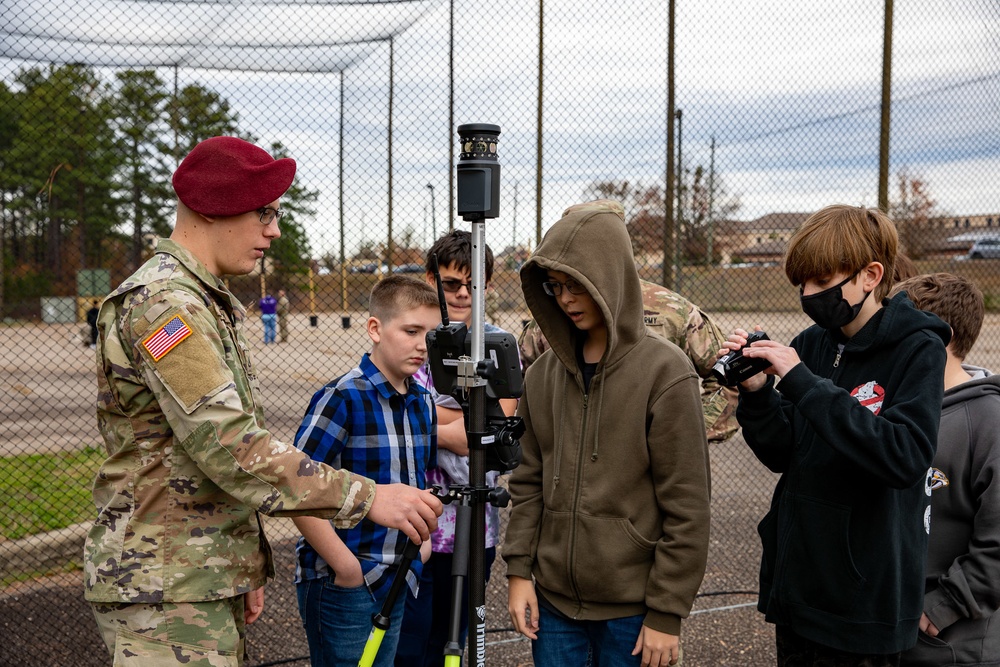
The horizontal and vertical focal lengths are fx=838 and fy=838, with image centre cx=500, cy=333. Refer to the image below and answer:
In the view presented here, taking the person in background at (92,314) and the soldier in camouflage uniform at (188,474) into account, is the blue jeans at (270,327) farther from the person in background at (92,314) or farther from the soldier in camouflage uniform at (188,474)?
the soldier in camouflage uniform at (188,474)

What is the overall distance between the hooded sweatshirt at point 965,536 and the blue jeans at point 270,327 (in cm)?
455

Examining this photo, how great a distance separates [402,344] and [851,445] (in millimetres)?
1254

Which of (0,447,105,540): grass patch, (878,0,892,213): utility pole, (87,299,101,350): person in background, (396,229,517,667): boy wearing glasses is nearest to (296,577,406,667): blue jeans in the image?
(396,229,517,667): boy wearing glasses

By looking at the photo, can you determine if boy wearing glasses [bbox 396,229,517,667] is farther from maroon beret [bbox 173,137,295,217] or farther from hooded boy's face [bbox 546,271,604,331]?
maroon beret [bbox 173,137,295,217]

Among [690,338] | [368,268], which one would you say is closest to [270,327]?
[368,268]

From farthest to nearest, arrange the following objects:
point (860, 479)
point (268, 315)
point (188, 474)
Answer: point (268, 315), point (860, 479), point (188, 474)

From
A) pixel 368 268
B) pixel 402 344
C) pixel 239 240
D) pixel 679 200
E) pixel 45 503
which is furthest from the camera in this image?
pixel 45 503

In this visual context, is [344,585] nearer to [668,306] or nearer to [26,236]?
[668,306]

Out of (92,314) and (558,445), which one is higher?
(92,314)

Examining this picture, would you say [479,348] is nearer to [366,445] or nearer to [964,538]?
[366,445]

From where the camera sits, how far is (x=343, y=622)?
2354 millimetres

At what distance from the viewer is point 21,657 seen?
3484 mm

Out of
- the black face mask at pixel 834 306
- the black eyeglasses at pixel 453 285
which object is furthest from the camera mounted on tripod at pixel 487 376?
the black eyeglasses at pixel 453 285

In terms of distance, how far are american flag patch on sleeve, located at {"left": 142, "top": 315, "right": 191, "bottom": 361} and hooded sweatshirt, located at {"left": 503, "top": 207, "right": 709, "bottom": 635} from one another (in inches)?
34.1
